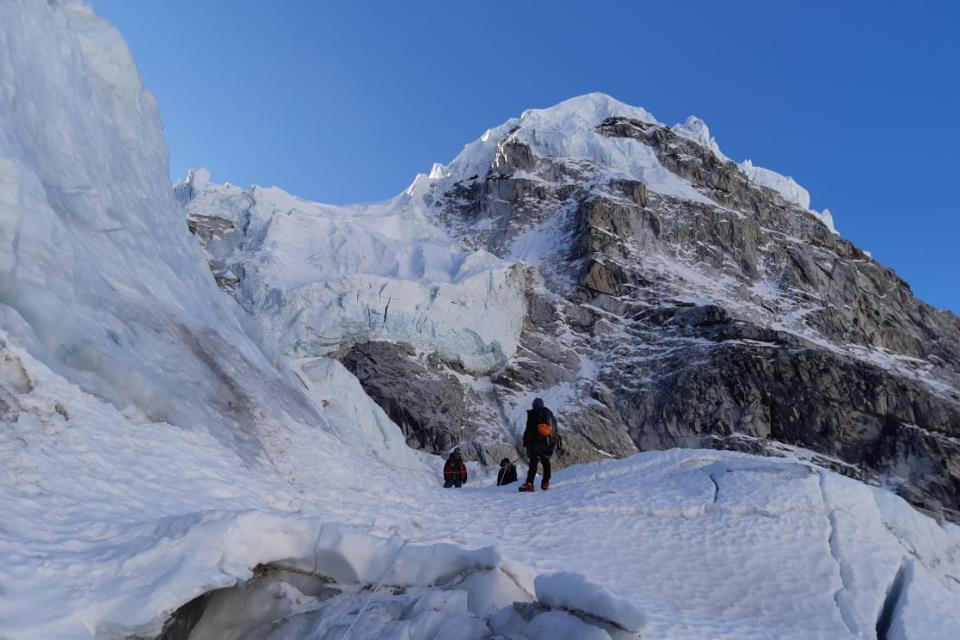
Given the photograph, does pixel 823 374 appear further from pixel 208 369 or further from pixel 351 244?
pixel 208 369

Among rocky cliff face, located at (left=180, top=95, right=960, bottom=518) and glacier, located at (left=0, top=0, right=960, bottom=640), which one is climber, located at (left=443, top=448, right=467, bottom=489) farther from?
rocky cliff face, located at (left=180, top=95, right=960, bottom=518)

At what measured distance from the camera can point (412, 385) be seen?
45.3 meters

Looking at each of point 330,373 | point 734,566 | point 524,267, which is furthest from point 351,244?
point 734,566

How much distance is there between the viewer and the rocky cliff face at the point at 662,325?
45.6 metres

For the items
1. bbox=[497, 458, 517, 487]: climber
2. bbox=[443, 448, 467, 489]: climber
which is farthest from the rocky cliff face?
bbox=[497, 458, 517, 487]: climber

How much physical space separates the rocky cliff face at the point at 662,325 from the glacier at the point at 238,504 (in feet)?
105

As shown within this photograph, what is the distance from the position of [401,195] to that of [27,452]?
70038 mm

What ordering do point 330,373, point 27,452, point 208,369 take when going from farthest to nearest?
point 330,373 < point 208,369 < point 27,452

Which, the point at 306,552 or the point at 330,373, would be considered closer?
Answer: the point at 306,552

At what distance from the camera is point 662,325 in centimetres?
5397

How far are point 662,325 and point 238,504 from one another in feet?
165

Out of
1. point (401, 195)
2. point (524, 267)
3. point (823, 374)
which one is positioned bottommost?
point (823, 374)

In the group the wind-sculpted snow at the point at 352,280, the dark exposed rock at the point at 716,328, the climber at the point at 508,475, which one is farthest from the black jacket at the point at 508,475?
the wind-sculpted snow at the point at 352,280

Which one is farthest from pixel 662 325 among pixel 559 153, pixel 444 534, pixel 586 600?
pixel 586 600
